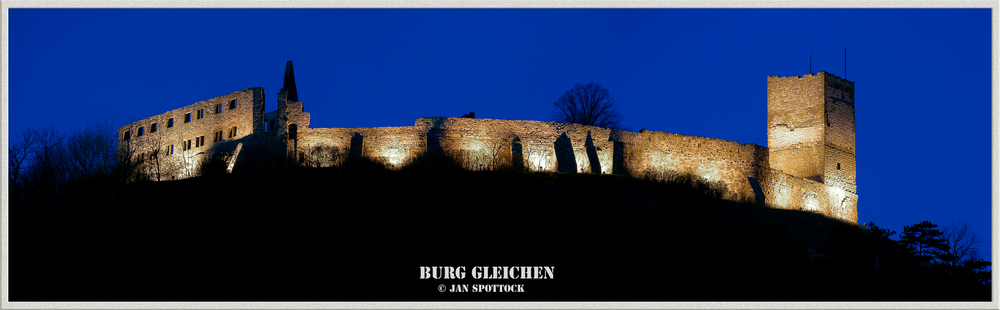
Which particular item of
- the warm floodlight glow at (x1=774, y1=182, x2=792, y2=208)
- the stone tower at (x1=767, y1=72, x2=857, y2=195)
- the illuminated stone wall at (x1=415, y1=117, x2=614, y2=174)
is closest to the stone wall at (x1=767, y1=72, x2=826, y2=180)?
the stone tower at (x1=767, y1=72, x2=857, y2=195)

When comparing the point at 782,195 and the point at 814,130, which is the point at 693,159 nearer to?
the point at 782,195

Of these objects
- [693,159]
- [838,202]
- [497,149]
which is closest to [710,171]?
[693,159]

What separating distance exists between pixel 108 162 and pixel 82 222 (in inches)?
505

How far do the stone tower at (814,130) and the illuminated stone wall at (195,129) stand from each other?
2653cm

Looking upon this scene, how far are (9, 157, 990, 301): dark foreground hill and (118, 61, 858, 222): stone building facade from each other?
8.48 ft

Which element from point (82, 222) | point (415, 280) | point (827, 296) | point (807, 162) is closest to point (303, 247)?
point (415, 280)

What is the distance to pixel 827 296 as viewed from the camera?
35812mm

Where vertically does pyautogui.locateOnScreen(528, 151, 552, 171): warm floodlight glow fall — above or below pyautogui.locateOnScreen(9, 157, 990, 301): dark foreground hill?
above

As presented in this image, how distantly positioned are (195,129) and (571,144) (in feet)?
61.3

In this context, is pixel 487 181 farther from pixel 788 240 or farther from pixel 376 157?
pixel 788 240

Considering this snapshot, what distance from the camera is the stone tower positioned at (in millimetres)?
56156

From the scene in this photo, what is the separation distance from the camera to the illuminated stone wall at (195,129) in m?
51.5

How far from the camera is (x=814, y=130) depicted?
184 ft

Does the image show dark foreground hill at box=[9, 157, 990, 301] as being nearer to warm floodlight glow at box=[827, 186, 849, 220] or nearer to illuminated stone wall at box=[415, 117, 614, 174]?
illuminated stone wall at box=[415, 117, 614, 174]
